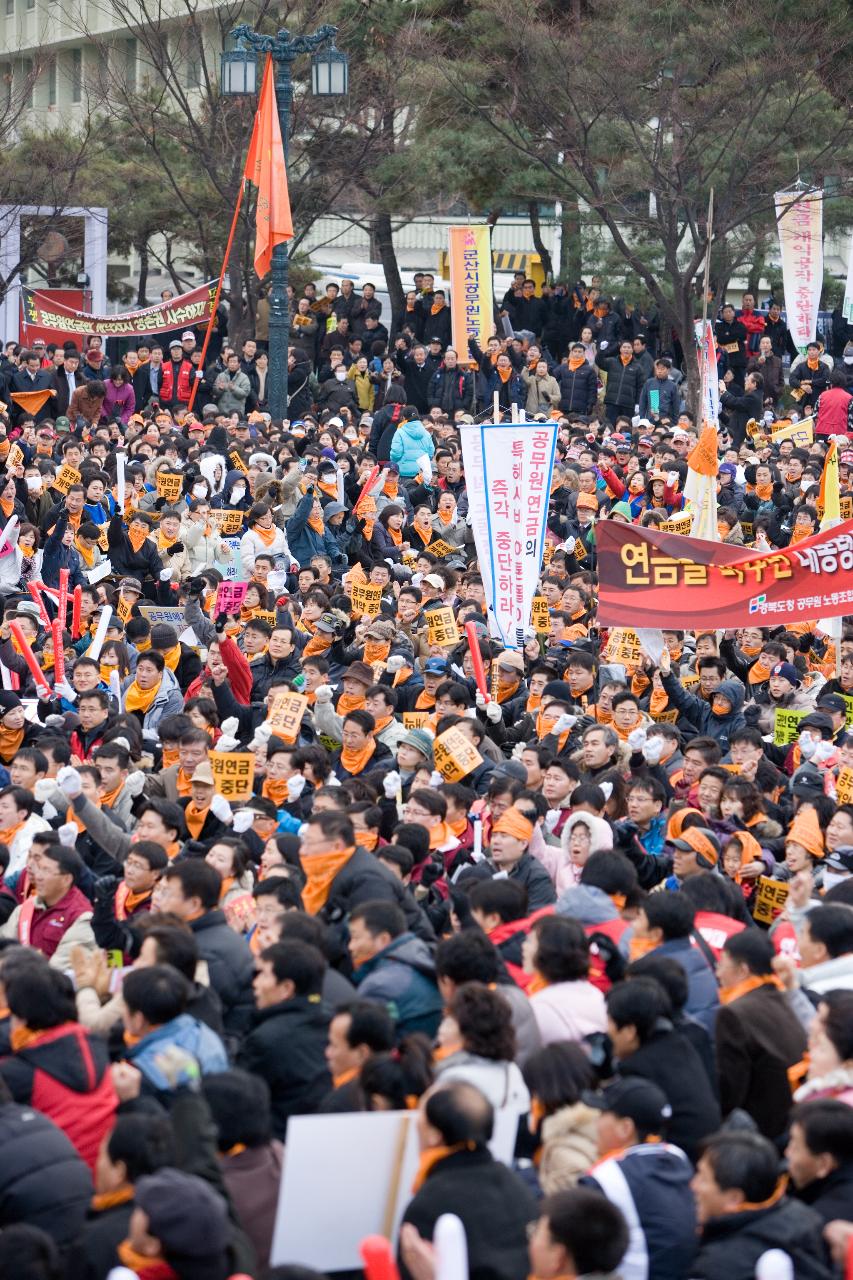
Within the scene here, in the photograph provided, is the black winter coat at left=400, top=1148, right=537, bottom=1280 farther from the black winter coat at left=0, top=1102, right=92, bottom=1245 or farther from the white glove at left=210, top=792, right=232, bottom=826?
the white glove at left=210, top=792, right=232, bottom=826

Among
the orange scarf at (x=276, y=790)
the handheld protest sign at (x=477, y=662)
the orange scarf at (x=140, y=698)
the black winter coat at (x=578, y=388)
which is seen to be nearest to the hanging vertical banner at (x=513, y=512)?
the handheld protest sign at (x=477, y=662)

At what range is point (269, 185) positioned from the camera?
19672 millimetres

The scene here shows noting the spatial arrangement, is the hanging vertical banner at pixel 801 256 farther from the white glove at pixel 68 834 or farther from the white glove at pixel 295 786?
the white glove at pixel 68 834

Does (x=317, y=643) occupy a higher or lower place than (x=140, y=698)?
higher

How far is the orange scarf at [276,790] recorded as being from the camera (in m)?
8.80

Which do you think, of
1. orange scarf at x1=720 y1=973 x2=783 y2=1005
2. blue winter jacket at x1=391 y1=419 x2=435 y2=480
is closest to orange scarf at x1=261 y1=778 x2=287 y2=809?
orange scarf at x1=720 y1=973 x2=783 y2=1005

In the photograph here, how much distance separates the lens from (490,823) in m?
8.31

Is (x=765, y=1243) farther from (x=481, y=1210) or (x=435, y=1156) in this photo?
(x=435, y=1156)

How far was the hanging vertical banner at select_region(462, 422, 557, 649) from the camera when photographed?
1140 cm

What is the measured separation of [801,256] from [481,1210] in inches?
803

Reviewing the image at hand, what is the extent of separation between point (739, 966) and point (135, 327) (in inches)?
660

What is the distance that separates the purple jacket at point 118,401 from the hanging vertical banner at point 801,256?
814cm

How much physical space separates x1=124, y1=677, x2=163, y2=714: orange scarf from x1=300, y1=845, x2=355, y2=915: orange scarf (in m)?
3.74

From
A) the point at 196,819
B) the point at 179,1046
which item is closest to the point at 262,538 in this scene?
the point at 196,819
